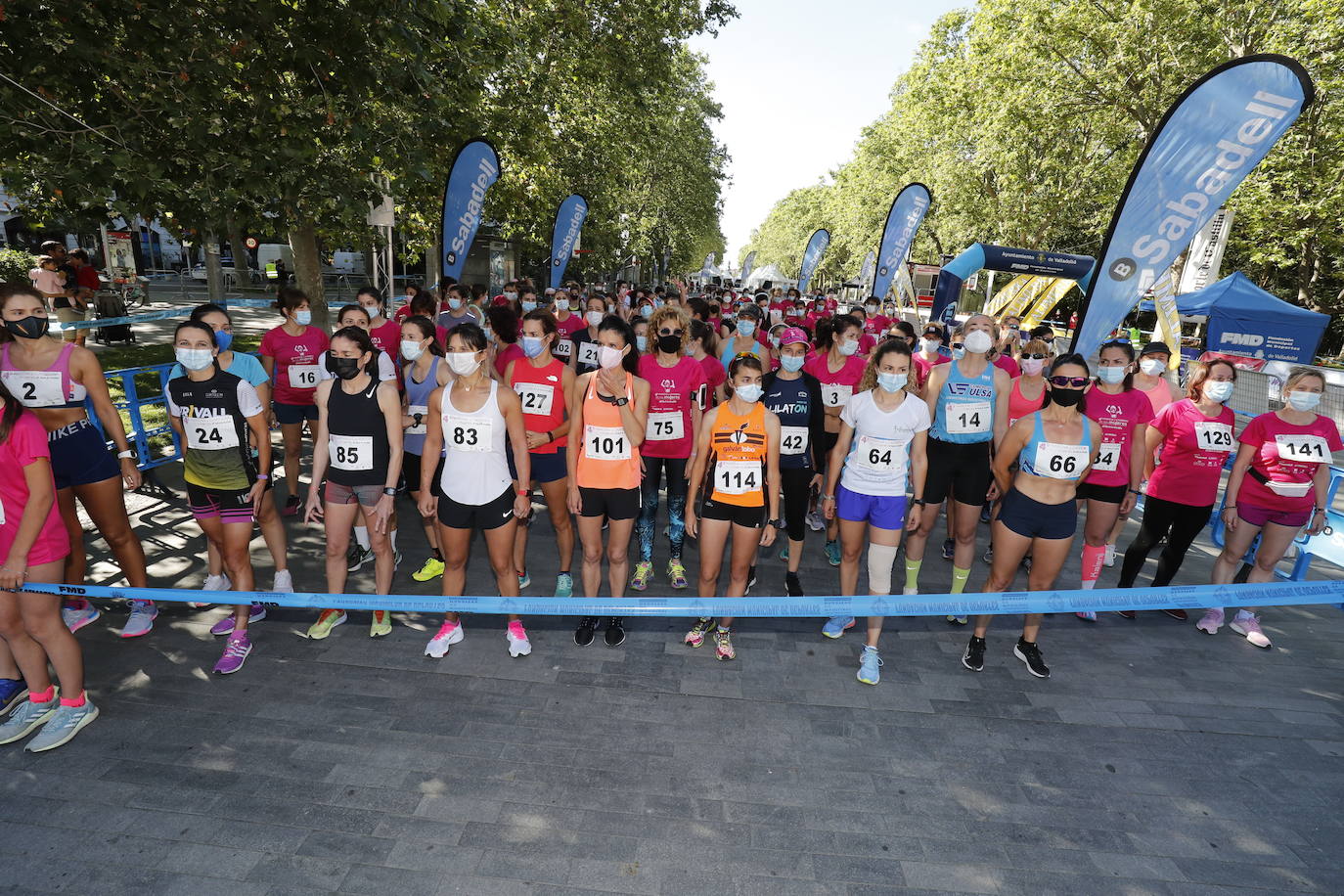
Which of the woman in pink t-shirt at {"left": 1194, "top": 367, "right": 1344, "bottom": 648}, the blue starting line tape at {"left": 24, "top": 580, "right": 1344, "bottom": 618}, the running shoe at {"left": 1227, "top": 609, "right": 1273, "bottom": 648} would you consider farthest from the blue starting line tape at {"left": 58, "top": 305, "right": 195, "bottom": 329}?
the running shoe at {"left": 1227, "top": 609, "right": 1273, "bottom": 648}

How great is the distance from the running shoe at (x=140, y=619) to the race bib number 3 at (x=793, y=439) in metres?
4.59

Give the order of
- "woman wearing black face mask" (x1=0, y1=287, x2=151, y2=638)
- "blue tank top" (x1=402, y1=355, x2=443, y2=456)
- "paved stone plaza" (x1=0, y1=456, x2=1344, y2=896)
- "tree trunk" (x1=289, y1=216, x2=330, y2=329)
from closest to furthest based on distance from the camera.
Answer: "paved stone plaza" (x1=0, y1=456, x2=1344, y2=896) < "woman wearing black face mask" (x1=0, y1=287, x2=151, y2=638) < "blue tank top" (x1=402, y1=355, x2=443, y2=456) < "tree trunk" (x1=289, y1=216, x2=330, y2=329)

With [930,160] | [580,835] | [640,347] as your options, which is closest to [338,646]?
[580,835]

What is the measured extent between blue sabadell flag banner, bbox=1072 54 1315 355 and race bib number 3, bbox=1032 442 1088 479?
5.45 ft

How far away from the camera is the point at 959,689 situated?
4.22 metres

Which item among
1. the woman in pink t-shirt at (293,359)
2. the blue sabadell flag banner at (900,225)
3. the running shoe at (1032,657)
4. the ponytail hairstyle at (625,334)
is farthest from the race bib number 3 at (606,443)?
the blue sabadell flag banner at (900,225)

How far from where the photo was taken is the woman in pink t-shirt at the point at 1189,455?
4.89 m

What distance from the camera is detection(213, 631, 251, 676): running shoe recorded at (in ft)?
13.3

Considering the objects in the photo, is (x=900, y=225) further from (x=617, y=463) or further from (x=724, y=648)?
(x=724, y=648)

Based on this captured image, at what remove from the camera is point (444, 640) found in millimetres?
4414

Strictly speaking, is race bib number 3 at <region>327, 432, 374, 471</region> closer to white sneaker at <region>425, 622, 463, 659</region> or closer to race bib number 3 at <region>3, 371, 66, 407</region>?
white sneaker at <region>425, 622, 463, 659</region>

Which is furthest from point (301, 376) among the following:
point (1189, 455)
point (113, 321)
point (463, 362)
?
point (1189, 455)

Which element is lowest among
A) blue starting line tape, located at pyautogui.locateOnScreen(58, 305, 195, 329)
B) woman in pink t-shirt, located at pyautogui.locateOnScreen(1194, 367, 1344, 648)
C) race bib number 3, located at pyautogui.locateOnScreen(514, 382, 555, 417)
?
woman in pink t-shirt, located at pyautogui.locateOnScreen(1194, 367, 1344, 648)

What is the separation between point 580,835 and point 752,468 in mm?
2203
